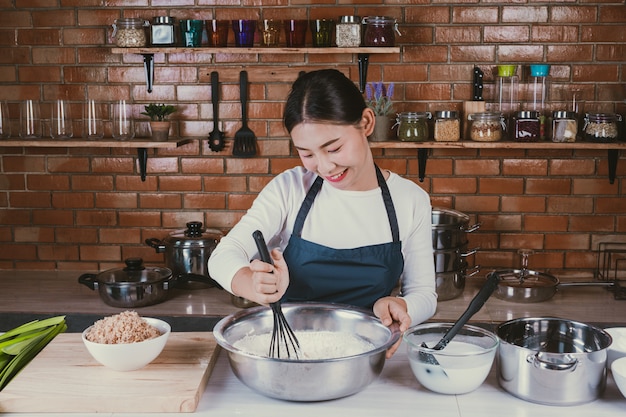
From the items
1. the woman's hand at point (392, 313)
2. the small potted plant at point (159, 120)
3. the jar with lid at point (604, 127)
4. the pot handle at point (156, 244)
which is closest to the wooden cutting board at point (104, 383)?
the woman's hand at point (392, 313)

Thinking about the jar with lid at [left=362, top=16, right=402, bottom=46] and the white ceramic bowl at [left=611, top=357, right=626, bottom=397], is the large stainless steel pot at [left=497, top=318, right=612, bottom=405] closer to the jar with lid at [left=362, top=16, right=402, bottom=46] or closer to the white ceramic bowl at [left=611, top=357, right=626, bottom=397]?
the white ceramic bowl at [left=611, top=357, right=626, bottom=397]

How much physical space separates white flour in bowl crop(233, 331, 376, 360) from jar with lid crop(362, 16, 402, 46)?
1723 mm

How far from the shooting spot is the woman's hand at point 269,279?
175 cm

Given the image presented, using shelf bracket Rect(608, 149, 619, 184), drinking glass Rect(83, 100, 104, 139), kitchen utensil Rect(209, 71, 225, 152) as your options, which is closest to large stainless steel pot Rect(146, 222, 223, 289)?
kitchen utensil Rect(209, 71, 225, 152)

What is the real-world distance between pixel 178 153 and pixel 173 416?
2.13m

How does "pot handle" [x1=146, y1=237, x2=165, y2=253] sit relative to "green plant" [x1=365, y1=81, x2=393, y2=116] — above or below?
below

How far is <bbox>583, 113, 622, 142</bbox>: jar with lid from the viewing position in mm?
3275

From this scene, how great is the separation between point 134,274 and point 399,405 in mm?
1870

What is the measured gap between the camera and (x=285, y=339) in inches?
69.6

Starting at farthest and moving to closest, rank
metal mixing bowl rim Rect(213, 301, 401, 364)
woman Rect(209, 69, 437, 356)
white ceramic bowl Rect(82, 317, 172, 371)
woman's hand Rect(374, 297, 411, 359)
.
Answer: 1. woman Rect(209, 69, 437, 356)
2. woman's hand Rect(374, 297, 411, 359)
3. white ceramic bowl Rect(82, 317, 172, 371)
4. metal mixing bowl rim Rect(213, 301, 401, 364)

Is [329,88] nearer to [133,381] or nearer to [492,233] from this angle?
[133,381]

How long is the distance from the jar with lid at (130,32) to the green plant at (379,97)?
3.39ft

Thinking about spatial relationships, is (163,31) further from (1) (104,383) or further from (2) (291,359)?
(2) (291,359)

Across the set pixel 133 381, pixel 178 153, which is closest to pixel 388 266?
pixel 133 381
